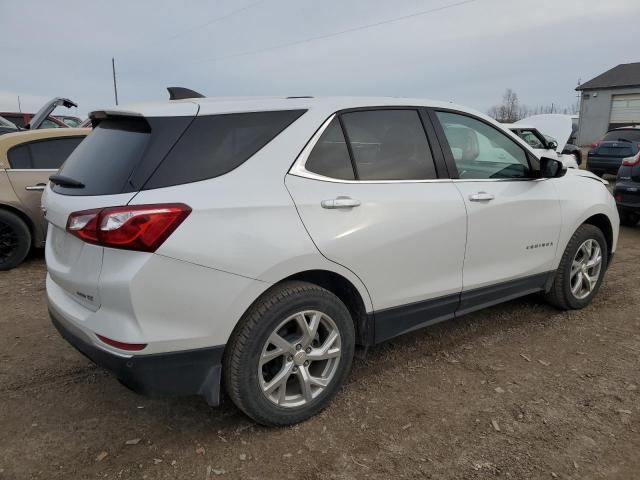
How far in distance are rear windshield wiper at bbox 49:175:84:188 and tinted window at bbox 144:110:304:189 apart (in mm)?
490

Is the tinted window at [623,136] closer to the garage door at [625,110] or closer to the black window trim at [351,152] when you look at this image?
the black window trim at [351,152]

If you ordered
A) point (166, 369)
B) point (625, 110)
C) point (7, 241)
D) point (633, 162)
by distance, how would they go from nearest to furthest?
point (166, 369) → point (7, 241) → point (633, 162) → point (625, 110)

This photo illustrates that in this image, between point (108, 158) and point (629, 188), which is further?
point (629, 188)

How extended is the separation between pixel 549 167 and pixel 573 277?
1.08 metres

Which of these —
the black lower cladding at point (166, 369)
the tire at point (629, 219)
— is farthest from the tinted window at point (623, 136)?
the black lower cladding at point (166, 369)

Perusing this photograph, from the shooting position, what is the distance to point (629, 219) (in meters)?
8.09

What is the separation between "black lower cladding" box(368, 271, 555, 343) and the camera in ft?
9.77

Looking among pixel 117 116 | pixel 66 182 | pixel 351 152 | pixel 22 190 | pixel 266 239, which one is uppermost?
pixel 117 116

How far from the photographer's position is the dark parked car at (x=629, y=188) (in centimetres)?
746

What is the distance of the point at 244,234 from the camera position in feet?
7.66

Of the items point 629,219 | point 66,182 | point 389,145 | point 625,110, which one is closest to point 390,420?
point 389,145

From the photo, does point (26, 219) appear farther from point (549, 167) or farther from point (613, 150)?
point (613, 150)

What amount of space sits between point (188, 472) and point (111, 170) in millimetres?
1469

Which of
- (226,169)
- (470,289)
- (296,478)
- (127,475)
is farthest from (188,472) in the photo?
(470,289)
